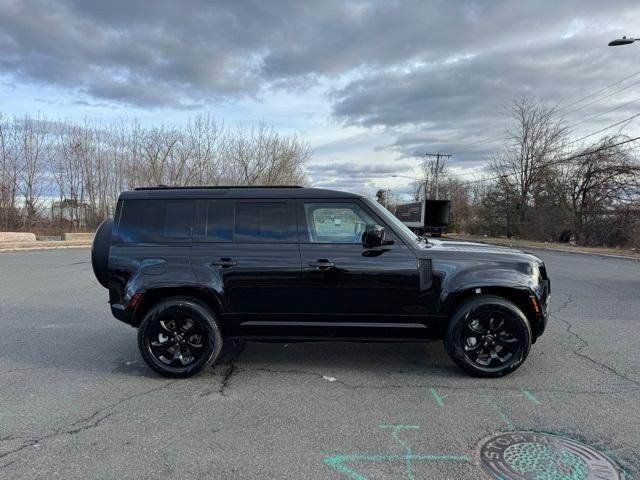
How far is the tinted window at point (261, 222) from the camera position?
4586mm

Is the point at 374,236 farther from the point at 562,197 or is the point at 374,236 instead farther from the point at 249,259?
the point at 562,197

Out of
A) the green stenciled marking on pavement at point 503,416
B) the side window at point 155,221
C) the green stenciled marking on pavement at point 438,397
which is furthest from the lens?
the side window at point 155,221

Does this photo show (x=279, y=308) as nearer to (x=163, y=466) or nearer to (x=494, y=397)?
(x=163, y=466)

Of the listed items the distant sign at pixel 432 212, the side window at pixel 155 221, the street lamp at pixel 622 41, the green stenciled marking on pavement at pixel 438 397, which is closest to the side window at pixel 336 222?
the side window at pixel 155 221

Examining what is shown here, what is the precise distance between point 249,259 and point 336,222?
96cm

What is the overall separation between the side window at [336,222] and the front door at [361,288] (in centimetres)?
3

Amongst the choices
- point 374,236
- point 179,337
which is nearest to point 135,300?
point 179,337

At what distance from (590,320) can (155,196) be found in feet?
21.2

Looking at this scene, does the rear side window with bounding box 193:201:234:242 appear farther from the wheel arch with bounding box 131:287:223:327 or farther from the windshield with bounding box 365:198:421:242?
the windshield with bounding box 365:198:421:242

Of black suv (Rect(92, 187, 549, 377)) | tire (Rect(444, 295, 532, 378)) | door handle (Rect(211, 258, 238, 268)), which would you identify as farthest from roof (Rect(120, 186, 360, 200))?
tire (Rect(444, 295, 532, 378))

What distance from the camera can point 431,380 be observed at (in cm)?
439

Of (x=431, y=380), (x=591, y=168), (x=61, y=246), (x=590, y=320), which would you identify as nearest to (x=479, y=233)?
(x=591, y=168)

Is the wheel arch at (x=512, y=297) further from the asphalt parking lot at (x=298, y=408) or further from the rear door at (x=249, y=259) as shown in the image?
the rear door at (x=249, y=259)

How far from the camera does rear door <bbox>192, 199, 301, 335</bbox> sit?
4492 mm
